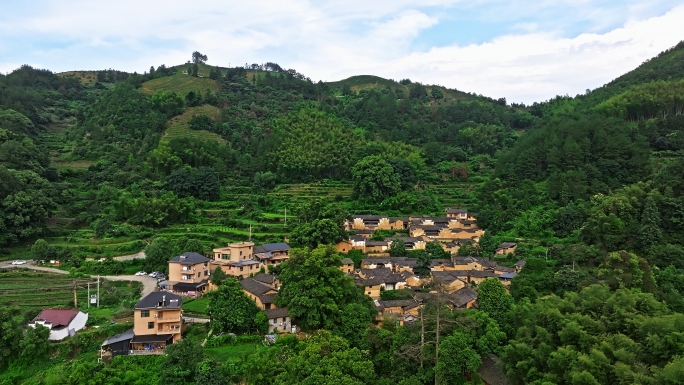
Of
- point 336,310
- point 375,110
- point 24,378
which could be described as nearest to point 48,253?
point 24,378

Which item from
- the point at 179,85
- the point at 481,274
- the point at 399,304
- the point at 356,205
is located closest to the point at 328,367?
the point at 399,304

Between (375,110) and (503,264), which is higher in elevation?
(375,110)

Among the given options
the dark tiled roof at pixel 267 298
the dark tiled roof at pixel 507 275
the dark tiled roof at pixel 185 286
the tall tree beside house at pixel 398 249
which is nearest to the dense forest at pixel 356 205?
the dark tiled roof at pixel 507 275

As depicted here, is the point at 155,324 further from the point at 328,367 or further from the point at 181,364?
the point at 328,367

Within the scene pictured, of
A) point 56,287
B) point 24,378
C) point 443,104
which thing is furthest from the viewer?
point 443,104

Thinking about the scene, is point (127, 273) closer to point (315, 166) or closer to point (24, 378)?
point (24, 378)

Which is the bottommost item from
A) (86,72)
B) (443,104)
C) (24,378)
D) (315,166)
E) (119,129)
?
(24,378)

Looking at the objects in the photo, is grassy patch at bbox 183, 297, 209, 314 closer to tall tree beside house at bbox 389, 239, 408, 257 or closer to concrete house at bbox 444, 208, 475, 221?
tall tree beside house at bbox 389, 239, 408, 257

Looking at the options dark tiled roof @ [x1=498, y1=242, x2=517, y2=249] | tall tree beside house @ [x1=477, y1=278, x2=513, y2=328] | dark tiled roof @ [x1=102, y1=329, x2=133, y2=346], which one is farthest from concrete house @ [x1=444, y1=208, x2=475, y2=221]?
dark tiled roof @ [x1=102, y1=329, x2=133, y2=346]
